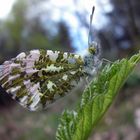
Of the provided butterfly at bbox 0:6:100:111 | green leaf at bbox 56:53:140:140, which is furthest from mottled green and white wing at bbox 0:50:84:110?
green leaf at bbox 56:53:140:140

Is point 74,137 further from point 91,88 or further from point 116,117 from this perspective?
point 116,117

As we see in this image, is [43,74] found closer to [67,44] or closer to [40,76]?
[40,76]

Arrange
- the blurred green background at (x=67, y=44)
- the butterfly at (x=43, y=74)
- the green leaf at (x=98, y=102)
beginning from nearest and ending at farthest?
1. the green leaf at (x=98, y=102)
2. the butterfly at (x=43, y=74)
3. the blurred green background at (x=67, y=44)

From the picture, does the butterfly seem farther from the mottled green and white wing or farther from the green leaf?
the green leaf

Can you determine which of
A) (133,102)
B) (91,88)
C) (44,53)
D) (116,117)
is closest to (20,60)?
(44,53)

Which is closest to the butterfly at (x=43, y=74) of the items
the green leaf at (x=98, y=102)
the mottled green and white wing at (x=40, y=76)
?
the mottled green and white wing at (x=40, y=76)

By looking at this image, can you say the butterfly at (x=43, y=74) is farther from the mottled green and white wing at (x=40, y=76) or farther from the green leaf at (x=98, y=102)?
the green leaf at (x=98, y=102)

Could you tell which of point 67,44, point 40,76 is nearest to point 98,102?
point 40,76
